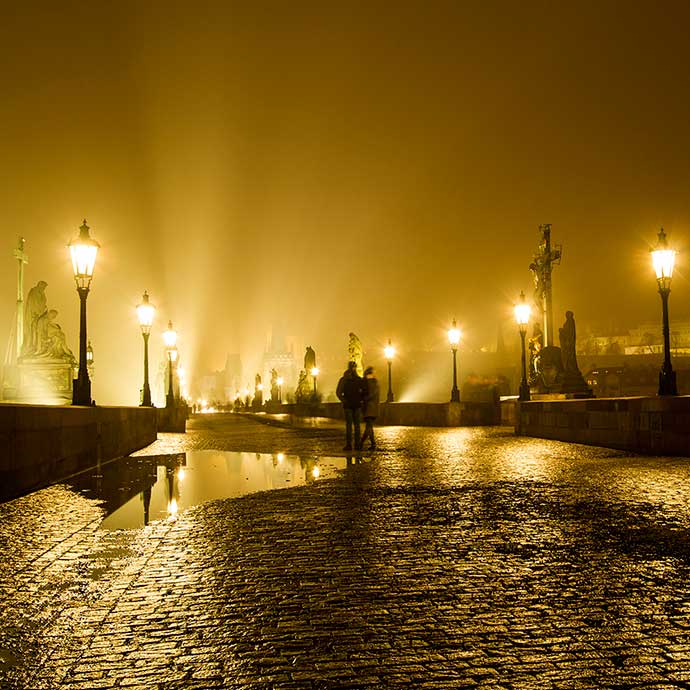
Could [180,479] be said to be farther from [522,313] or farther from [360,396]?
[522,313]

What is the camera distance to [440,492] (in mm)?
8992

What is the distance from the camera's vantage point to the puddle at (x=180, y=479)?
7895 mm

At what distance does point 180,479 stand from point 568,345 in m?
21.0

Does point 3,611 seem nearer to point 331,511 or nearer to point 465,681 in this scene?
point 465,681

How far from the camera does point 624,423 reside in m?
15.2

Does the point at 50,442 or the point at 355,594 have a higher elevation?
the point at 50,442

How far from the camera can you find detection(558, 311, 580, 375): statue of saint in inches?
1121

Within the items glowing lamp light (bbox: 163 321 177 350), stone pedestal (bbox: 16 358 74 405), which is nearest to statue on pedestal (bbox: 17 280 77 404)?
stone pedestal (bbox: 16 358 74 405)

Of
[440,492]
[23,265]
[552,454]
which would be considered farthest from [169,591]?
[23,265]

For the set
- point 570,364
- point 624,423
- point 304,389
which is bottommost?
point 624,423

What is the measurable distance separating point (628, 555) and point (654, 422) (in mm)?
9398

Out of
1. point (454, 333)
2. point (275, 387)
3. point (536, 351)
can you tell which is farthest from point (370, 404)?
point (275, 387)

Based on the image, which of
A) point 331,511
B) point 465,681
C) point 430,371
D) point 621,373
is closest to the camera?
point 465,681

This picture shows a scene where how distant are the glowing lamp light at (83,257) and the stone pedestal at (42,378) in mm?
16482
